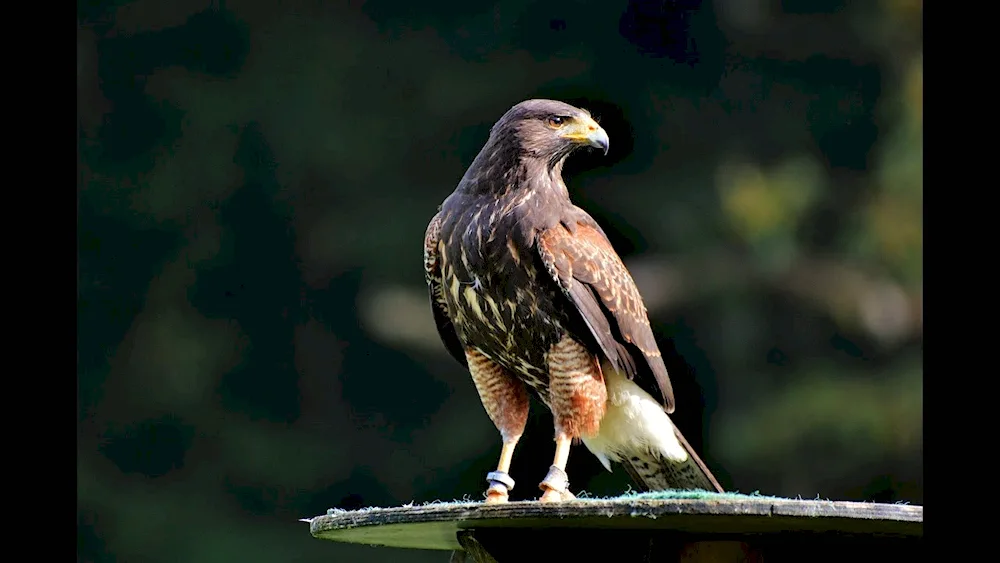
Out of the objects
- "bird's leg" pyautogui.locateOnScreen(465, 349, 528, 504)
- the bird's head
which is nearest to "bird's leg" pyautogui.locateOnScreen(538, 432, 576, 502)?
"bird's leg" pyautogui.locateOnScreen(465, 349, 528, 504)

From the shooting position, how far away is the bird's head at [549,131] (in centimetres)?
260

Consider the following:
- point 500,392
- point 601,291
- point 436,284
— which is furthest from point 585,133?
point 500,392

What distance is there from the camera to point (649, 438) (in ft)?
8.95

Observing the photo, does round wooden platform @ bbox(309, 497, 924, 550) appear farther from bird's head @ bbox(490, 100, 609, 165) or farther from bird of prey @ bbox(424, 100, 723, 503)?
bird's head @ bbox(490, 100, 609, 165)

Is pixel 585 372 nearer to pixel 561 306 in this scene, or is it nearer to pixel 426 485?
pixel 561 306

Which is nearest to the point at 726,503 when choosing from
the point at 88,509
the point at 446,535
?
the point at 446,535

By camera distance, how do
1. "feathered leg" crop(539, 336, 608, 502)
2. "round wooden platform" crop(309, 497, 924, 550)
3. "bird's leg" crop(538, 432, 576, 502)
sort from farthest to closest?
"feathered leg" crop(539, 336, 608, 502)
"bird's leg" crop(538, 432, 576, 502)
"round wooden platform" crop(309, 497, 924, 550)

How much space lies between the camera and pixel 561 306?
2537mm

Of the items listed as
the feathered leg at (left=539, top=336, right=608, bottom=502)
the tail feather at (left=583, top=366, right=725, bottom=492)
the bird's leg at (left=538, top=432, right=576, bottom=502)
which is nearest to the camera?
the bird's leg at (left=538, top=432, right=576, bottom=502)

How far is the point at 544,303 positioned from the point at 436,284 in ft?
0.87

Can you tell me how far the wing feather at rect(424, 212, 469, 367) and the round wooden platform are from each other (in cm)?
66

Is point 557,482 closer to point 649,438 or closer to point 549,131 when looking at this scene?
point 649,438

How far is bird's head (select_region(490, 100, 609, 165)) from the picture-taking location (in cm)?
260

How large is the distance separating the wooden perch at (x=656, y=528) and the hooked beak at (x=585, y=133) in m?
0.86
